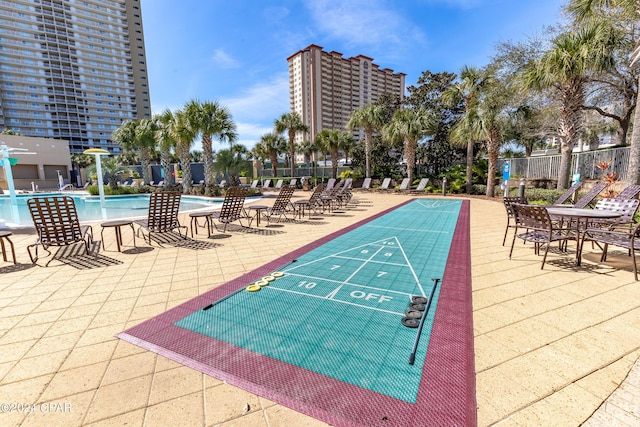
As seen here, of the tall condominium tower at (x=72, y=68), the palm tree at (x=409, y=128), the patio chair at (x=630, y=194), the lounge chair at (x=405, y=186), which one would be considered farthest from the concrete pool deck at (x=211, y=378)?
the tall condominium tower at (x=72, y=68)

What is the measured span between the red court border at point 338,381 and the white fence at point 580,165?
1296 centimetres

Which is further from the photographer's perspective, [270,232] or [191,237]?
[270,232]

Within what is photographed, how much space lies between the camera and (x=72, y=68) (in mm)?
67875

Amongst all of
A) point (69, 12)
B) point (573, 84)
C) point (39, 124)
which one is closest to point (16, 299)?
point (573, 84)

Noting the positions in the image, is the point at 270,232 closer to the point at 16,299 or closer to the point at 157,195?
the point at 157,195

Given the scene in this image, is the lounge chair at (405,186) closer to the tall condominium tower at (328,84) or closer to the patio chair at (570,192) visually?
the patio chair at (570,192)

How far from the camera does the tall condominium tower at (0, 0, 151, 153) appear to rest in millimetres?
62031

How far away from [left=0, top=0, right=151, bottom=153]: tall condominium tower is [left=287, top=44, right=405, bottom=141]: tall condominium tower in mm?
42998

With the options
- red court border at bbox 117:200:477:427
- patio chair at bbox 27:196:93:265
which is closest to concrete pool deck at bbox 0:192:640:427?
red court border at bbox 117:200:477:427

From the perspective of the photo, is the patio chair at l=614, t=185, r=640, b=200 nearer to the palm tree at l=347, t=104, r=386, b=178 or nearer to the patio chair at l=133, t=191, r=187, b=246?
the patio chair at l=133, t=191, r=187, b=246

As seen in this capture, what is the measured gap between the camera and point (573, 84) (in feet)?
35.0

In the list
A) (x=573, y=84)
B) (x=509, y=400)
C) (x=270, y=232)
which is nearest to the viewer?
(x=509, y=400)

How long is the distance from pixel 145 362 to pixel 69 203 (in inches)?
179

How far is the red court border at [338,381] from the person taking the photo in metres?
1.71
